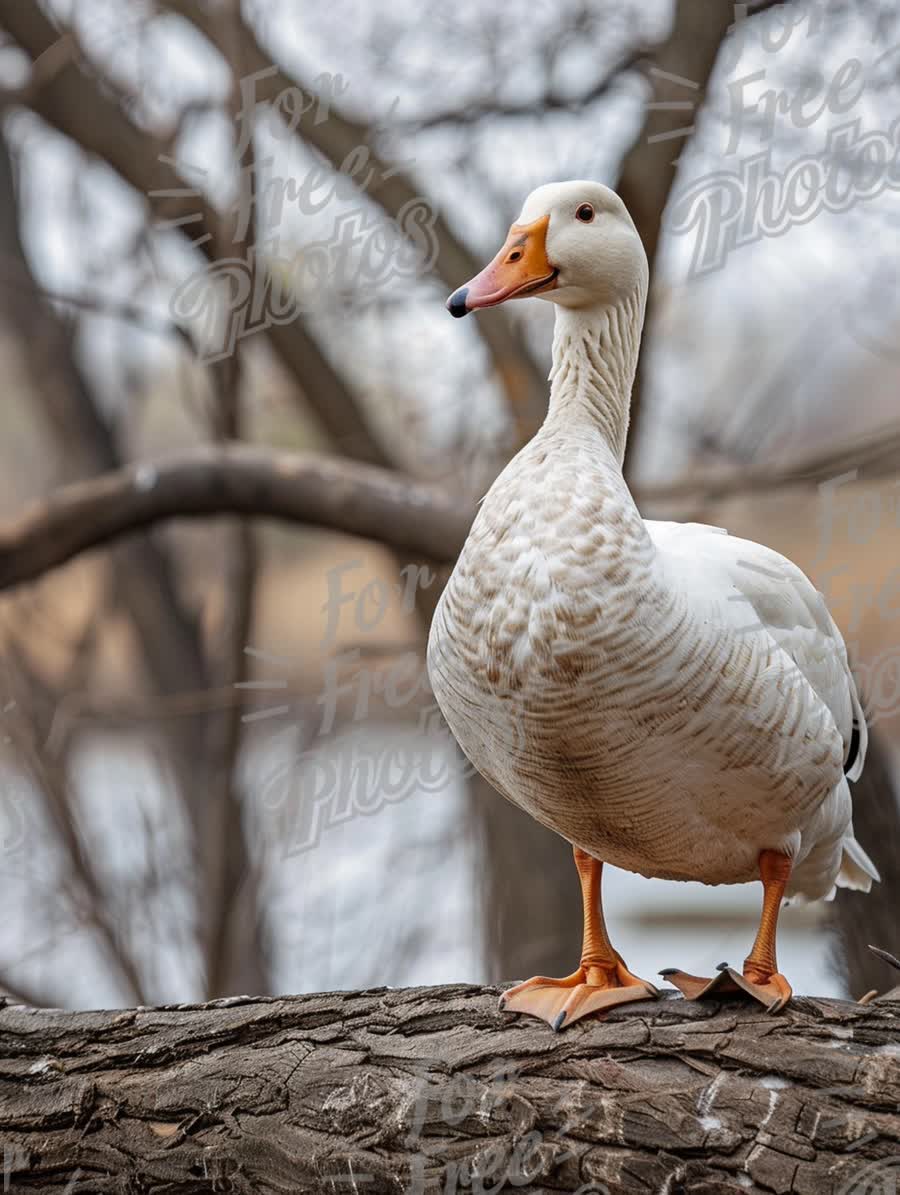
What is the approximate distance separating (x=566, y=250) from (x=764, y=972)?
1.21m

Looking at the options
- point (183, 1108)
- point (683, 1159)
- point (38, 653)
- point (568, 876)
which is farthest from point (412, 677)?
point (683, 1159)

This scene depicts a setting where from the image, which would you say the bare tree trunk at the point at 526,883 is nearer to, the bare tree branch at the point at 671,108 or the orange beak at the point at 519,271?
the bare tree branch at the point at 671,108

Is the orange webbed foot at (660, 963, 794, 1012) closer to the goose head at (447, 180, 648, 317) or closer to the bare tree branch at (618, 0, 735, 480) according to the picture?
the goose head at (447, 180, 648, 317)

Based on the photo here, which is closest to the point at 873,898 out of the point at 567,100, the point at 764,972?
the point at 764,972

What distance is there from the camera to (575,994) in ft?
7.09

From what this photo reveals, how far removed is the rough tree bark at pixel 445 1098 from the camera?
1879mm

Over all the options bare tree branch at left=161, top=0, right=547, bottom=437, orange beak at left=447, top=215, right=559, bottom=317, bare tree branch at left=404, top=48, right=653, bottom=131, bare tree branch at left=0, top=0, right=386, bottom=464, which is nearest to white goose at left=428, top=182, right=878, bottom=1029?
orange beak at left=447, top=215, right=559, bottom=317

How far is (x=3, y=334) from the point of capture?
5.79m

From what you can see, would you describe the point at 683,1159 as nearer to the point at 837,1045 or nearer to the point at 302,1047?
the point at 837,1045

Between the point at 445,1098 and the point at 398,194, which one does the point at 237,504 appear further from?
the point at 445,1098

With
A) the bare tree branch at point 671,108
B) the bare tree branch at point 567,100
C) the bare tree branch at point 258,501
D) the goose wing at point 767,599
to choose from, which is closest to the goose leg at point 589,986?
the goose wing at point 767,599

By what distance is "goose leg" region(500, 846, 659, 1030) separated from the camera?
7.00 ft

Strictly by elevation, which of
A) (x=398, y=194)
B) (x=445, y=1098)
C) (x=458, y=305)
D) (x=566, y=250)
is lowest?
(x=445, y=1098)

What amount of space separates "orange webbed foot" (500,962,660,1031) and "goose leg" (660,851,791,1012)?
71mm
